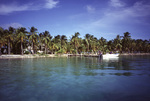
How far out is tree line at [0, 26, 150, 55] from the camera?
255 ft

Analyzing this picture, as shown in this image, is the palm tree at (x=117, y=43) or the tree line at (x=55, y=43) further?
the palm tree at (x=117, y=43)

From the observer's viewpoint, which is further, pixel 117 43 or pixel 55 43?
pixel 117 43

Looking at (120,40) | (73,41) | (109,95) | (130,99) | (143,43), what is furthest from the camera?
(143,43)

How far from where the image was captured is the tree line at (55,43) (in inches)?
3054

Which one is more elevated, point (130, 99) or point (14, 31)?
point (14, 31)

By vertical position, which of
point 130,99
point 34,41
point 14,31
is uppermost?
point 14,31

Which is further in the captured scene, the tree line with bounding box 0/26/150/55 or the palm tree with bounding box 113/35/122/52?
the palm tree with bounding box 113/35/122/52

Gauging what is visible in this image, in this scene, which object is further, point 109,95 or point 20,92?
point 20,92

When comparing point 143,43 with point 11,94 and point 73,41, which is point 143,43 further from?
point 11,94

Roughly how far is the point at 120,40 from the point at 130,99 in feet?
437

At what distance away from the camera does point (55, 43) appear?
105 metres

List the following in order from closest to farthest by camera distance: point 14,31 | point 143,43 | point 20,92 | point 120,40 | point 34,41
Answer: point 20,92 < point 34,41 < point 14,31 < point 120,40 < point 143,43

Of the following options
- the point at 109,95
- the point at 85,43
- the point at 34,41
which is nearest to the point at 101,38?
the point at 85,43

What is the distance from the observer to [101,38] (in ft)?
456
